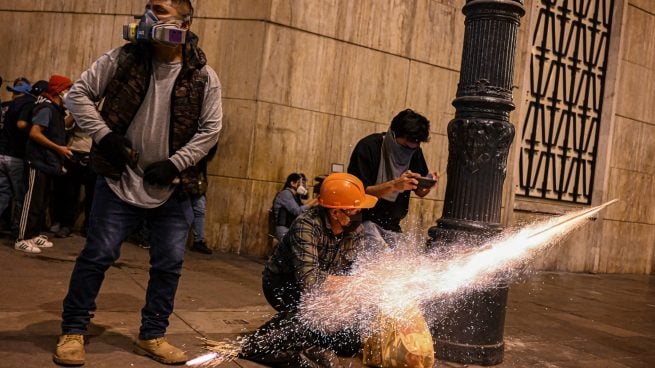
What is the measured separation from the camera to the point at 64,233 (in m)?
7.57

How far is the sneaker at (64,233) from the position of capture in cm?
753

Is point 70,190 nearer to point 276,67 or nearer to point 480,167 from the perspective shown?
point 276,67

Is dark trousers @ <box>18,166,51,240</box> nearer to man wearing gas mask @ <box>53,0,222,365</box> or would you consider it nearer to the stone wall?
the stone wall

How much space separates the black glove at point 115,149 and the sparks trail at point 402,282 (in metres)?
1.32

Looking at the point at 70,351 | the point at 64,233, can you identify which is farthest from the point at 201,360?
the point at 64,233

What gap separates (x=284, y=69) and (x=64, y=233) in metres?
3.66

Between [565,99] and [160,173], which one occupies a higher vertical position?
[565,99]

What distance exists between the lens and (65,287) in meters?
4.96

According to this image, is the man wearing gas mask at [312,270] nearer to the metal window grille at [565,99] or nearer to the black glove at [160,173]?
the black glove at [160,173]

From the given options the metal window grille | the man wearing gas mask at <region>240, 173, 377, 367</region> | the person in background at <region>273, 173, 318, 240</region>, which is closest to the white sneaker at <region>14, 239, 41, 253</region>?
the person in background at <region>273, 173, 318, 240</region>

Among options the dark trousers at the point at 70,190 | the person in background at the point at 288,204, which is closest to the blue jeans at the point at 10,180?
the dark trousers at the point at 70,190

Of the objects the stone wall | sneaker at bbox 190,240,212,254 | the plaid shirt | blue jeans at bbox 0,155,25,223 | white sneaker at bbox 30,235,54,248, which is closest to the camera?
the plaid shirt

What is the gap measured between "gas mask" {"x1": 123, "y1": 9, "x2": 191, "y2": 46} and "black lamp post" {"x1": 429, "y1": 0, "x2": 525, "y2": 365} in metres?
2.19

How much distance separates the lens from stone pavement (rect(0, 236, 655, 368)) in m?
3.64
